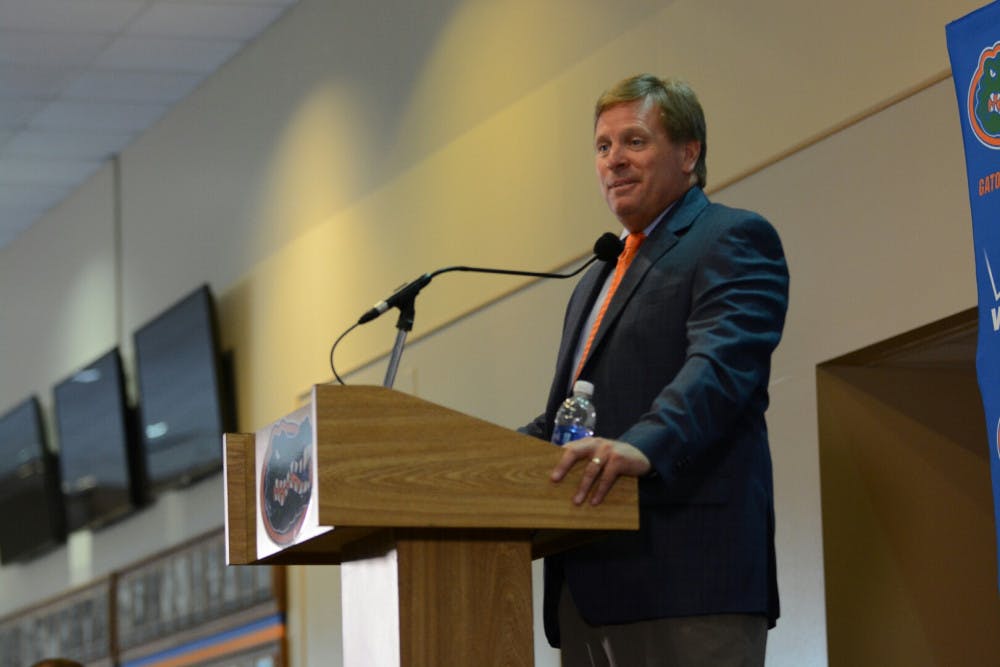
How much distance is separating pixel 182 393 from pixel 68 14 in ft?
5.79

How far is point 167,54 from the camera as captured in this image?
8.23 m

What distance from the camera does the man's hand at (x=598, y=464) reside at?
2.49 m

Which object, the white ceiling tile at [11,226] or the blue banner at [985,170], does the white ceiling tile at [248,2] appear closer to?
the white ceiling tile at [11,226]

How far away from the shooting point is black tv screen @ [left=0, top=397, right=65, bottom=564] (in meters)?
9.63

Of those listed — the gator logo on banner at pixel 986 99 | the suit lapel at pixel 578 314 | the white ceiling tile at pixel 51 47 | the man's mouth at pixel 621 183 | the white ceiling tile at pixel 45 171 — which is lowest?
the suit lapel at pixel 578 314

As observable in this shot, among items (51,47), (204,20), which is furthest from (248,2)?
(51,47)

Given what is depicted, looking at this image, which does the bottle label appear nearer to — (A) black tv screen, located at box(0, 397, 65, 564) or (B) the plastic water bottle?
(B) the plastic water bottle

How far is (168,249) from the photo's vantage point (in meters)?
8.82

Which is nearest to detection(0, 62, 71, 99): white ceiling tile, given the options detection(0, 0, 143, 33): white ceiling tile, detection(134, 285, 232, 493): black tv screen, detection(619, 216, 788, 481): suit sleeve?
detection(0, 0, 143, 33): white ceiling tile

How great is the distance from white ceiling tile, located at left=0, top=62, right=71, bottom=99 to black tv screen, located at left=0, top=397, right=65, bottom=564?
211 cm

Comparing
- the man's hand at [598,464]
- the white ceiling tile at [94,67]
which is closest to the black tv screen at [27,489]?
the white ceiling tile at [94,67]

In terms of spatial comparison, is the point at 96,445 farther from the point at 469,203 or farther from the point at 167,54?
the point at 469,203

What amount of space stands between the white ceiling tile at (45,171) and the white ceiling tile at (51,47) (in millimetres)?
1388

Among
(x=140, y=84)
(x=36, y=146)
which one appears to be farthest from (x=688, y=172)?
(x=36, y=146)
